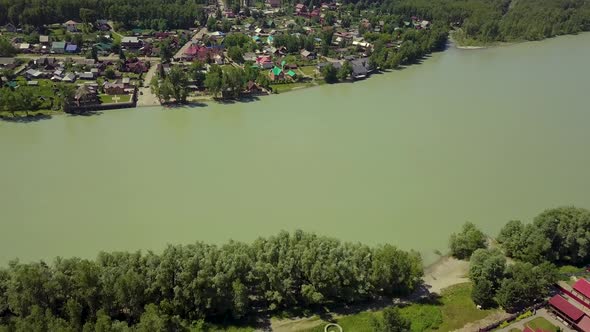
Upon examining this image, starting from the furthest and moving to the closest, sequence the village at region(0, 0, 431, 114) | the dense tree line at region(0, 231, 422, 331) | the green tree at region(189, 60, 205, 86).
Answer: the green tree at region(189, 60, 205, 86)
the village at region(0, 0, 431, 114)
the dense tree line at region(0, 231, 422, 331)

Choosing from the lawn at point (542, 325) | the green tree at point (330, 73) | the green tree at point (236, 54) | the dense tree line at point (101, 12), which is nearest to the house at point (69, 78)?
the green tree at point (236, 54)

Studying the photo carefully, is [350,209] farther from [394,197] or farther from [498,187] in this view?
[498,187]

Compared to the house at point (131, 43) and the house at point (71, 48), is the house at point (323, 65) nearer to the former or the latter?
the house at point (131, 43)

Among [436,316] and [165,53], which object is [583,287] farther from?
[165,53]

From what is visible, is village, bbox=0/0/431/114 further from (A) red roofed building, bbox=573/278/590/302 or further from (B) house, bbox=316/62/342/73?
(A) red roofed building, bbox=573/278/590/302

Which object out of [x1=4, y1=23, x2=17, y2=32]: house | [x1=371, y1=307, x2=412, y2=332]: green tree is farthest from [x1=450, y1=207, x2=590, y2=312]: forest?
[x1=4, y1=23, x2=17, y2=32]: house

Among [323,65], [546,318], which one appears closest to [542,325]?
[546,318]
